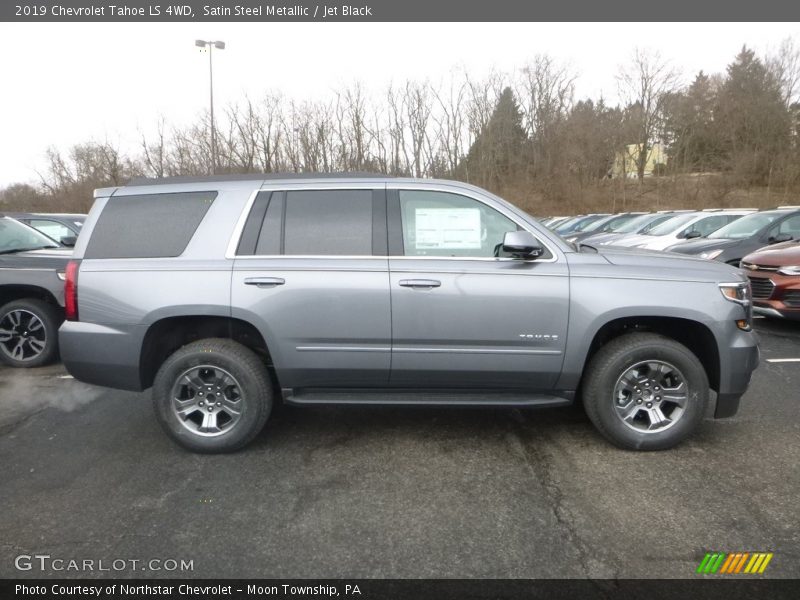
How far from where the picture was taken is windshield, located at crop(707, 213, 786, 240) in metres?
9.88

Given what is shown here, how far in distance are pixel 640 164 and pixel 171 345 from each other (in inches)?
1842

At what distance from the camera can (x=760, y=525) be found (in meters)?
2.94

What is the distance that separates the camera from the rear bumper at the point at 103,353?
3.83 meters

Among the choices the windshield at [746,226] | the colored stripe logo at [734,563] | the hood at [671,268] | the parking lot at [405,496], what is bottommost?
the colored stripe logo at [734,563]

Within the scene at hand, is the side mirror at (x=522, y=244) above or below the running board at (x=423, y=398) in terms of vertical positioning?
above

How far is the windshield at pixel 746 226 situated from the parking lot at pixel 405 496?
21.1ft

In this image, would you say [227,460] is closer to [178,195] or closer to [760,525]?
[178,195]

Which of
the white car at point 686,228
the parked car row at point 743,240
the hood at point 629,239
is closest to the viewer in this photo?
the parked car row at point 743,240

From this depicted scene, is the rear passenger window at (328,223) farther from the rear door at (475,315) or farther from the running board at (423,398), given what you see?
the running board at (423,398)

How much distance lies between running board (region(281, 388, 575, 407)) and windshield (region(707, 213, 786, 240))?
25.8 feet

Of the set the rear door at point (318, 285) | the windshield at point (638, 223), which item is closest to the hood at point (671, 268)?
the rear door at point (318, 285)

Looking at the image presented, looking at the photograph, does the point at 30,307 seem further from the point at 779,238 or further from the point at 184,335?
the point at 779,238
